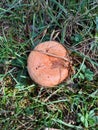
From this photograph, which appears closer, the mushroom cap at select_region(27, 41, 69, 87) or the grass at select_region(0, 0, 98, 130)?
the mushroom cap at select_region(27, 41, 69, 87)

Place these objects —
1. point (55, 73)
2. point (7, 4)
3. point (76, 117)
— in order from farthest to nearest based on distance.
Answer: point (7, 4) → point (76, 117) → point (55, 73)

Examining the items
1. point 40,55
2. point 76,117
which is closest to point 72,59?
point 40,55

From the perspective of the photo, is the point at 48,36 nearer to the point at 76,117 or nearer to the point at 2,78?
the point at 2,78

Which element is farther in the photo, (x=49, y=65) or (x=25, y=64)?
(x=25, y=64)

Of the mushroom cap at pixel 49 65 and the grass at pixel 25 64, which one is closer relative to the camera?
the mushroom cap at pixel 49 65
